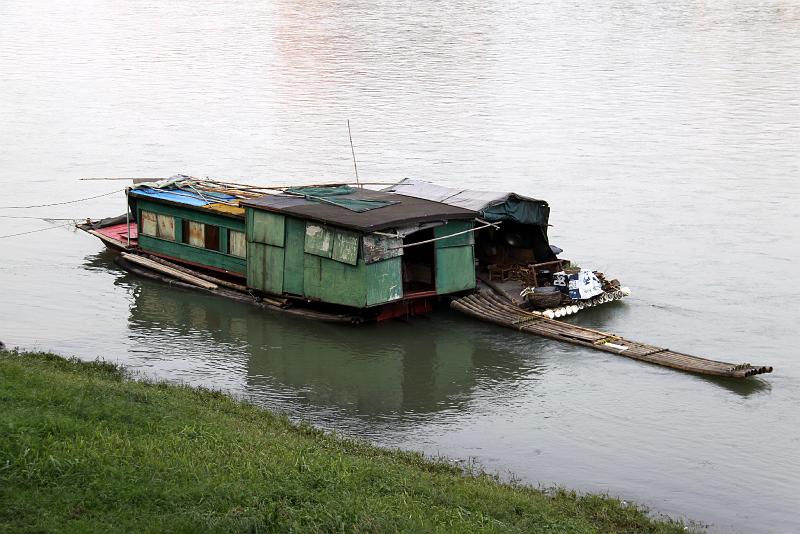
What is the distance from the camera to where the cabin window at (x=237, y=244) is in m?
23.6

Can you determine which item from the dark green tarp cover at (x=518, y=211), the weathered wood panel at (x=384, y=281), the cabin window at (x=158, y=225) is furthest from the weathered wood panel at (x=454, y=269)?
the cabin window at (x=158, y=225)

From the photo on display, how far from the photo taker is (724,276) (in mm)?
25672

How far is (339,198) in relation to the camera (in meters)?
23.0

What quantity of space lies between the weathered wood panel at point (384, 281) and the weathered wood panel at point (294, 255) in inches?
66.0

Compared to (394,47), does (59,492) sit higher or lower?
lower

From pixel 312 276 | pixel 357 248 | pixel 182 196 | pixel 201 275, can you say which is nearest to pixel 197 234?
pixel 201 275

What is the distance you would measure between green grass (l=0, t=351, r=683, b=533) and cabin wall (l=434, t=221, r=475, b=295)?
7060 mm

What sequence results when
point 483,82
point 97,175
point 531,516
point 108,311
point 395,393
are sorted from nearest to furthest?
point 531,516 < point 395,393 < point 108,311 < point 97,175 < point 483,82

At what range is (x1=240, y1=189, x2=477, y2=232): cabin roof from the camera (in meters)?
21.1

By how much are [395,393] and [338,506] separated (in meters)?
8.05

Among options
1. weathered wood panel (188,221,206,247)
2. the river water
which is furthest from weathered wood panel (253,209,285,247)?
weathered wood panel (188,221,206,247)

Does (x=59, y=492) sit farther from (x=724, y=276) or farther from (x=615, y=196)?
(x=615, y=196)

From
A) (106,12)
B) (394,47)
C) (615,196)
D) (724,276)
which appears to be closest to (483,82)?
(394,47)

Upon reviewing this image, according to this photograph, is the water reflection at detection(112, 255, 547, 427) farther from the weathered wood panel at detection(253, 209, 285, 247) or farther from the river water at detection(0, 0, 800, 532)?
the weathered wood panel at detection(253, 209, 285, 247)
